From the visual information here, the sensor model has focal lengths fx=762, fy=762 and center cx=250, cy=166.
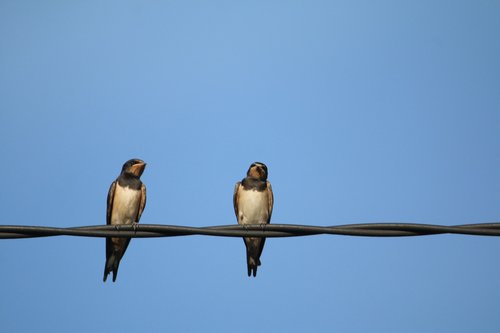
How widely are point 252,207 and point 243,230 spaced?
487 centimetres

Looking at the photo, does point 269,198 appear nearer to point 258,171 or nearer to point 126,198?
point 258,171

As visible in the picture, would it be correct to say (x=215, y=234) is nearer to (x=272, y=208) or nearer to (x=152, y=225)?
(x=152, y=225)

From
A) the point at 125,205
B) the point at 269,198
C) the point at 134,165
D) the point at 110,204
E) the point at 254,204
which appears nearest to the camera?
the point at 125,205

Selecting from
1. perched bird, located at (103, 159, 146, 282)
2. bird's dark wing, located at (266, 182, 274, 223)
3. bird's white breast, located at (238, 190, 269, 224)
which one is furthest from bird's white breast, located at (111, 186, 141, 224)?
bird's dark wing, located at (266, 182, 274, 223)

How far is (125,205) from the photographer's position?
8.95 meters

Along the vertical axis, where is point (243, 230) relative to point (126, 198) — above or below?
below

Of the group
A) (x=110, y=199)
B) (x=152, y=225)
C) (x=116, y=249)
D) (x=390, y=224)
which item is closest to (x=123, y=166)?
(x=110, y=199)

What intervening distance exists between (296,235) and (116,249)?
4316mm

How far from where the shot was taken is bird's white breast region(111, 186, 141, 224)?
8.95 metres

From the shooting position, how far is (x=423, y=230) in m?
4.63

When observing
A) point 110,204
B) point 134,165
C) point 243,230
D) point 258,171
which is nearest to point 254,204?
point 258,171

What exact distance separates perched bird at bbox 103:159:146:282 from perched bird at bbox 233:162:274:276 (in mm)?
1274

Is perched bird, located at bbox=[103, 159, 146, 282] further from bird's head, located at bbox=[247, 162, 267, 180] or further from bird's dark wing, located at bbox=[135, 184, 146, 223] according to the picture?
bird's head, located at bbox=[247, 162, 267, 180]

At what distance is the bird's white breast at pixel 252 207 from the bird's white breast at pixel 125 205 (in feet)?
4.43
